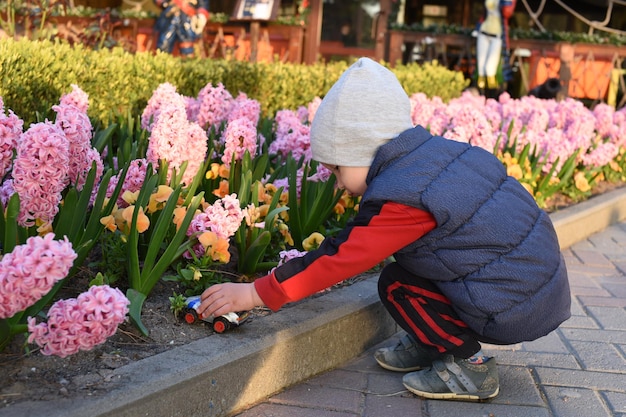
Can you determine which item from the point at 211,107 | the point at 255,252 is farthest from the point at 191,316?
the point at 211,107

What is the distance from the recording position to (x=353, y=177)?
2.58m

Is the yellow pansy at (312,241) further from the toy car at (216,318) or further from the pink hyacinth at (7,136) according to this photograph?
the pink hyacinth at (7,136)

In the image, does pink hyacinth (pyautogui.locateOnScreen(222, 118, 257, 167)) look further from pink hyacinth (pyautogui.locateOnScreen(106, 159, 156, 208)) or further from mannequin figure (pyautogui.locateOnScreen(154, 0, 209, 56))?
mannequin figure (pyautogui.locateOnScreen(154, 0, 209, 56))

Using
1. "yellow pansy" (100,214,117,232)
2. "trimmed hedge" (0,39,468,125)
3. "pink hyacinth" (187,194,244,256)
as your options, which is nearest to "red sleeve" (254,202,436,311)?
"pink hyacinth" (187,194,244,256)

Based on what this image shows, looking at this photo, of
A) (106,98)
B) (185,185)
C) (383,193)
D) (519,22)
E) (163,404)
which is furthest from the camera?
(519,22)

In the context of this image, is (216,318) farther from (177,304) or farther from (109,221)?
(109,221)

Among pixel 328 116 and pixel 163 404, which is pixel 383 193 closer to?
pixel 328 116

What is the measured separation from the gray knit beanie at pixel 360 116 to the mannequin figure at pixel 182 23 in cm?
874

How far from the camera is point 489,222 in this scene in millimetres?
2465

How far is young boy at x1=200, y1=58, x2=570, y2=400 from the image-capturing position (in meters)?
2.40

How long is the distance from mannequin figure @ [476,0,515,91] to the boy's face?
905cm

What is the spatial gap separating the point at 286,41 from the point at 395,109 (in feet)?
32.1

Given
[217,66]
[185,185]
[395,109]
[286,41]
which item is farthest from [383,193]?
[286,41]

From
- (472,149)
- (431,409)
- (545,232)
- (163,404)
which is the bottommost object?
(431,409)
